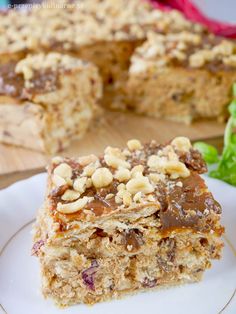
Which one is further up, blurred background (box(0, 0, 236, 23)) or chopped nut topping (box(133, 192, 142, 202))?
chopped nut topping (box(133, 192, 142, 202))

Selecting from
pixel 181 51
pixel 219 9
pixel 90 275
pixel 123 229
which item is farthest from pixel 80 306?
pixel 219 9

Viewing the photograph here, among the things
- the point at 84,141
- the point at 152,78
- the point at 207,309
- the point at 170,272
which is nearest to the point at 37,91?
the point at 84,141

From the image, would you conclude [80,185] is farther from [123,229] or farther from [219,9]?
[219,9]

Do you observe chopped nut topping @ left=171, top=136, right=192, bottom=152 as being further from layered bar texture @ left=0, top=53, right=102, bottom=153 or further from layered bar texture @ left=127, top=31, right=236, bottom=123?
layered bar texture @ left=127, top=31, right=236, bottom=123

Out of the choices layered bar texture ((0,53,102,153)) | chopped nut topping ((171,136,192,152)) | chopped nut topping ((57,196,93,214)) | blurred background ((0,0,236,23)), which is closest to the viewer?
chopped nut topping ((57,196,93,214))

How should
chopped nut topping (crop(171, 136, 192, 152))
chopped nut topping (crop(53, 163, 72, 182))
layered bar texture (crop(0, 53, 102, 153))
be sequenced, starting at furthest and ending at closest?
layered bar texture (crop(0, 53, 102, 153))
chopped nut topping (crop(171, 136, 192, 152))
chopped nut topping (crop(53, 163, 72, 182))

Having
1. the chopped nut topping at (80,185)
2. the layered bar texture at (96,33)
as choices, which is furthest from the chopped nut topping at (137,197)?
the layered bar texture at (96,33)

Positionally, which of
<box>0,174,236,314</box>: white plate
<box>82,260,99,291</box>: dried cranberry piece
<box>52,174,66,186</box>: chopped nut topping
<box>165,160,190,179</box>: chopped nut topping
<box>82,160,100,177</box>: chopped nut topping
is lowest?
<box>0,174,236,314</box>: white plate

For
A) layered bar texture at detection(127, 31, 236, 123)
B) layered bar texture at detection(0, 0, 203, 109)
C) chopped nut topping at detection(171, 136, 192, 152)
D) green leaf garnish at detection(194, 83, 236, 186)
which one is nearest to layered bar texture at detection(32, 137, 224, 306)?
chopped nut topping at detection(171, 136, 192, 152)

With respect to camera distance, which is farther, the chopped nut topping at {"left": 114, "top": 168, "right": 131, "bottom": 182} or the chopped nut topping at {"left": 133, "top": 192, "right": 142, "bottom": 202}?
the chopped nut topping at {"left": 114, "top": 168, "right": 131, "bottom": 182}
